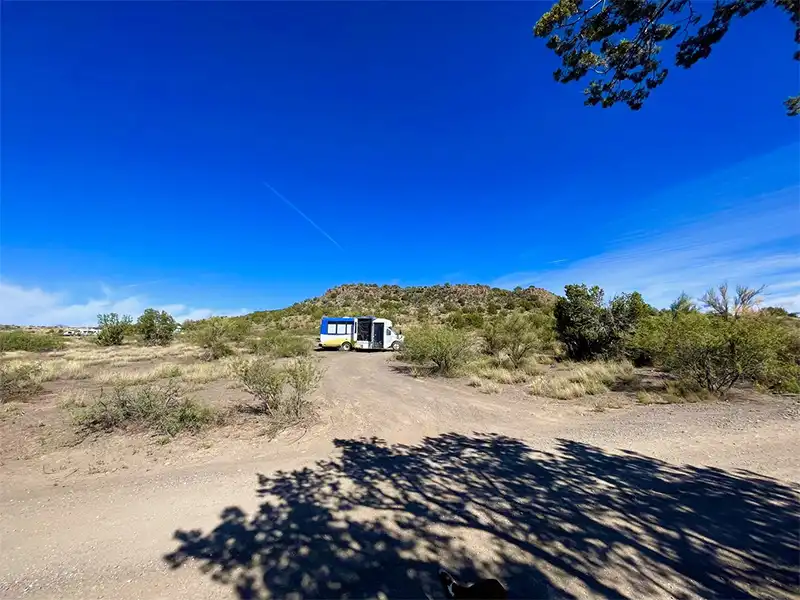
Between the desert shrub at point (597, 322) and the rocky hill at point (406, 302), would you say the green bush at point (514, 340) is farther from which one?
the rocky hill at point (406, 302)

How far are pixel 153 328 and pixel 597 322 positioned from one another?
29625 millimetres

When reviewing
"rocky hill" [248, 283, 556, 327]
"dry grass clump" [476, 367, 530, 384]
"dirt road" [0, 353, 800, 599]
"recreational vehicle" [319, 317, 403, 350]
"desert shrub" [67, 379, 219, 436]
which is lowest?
"dirt road" [0, 353, 800, 599]

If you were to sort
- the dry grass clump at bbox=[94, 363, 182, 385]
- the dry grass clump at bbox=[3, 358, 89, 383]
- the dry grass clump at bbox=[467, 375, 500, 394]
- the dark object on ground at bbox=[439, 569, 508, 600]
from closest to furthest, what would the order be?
the dark object on ground at bbox=[439, 569, 508, 600], the dry grass clump at bbox=[467, 375, 500, 394], the dry grass clump at bbox=[94, 363, 182, 385], the dry grass clump at bbox=[3, 358, 89, 383]

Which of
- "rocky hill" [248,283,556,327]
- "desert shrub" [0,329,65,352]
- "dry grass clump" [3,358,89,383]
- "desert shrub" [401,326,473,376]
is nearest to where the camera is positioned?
"dry grass clump" [3,358,89,383]

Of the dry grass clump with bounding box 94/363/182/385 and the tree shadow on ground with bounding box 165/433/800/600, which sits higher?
the dry grass clump with bounding box 94/363/182/385

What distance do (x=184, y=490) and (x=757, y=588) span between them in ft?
18.8

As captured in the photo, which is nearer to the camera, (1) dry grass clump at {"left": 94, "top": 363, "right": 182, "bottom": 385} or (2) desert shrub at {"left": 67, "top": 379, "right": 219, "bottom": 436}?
(2) desert shrub at {"left": 67, "top": 379, "right": 219, "bottom": 436}

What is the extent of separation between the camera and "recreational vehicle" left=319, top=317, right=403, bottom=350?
2661cm

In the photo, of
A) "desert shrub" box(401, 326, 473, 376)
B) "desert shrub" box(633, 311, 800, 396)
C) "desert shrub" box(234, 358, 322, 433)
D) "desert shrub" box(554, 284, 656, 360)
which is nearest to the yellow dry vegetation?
"desert shrub" box(234, 358, 322, 433)

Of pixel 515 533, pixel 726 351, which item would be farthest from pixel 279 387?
pixel 726 351

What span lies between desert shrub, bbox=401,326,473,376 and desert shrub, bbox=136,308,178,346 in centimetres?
2167

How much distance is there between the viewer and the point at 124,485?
4789 mm

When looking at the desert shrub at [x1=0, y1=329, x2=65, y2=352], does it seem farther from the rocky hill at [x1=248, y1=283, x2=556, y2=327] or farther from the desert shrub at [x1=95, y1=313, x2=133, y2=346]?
the rocky hill at [x1=248, y1=283, x2=556, y2=327]

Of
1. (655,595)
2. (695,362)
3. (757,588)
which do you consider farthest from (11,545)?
(695,362)
